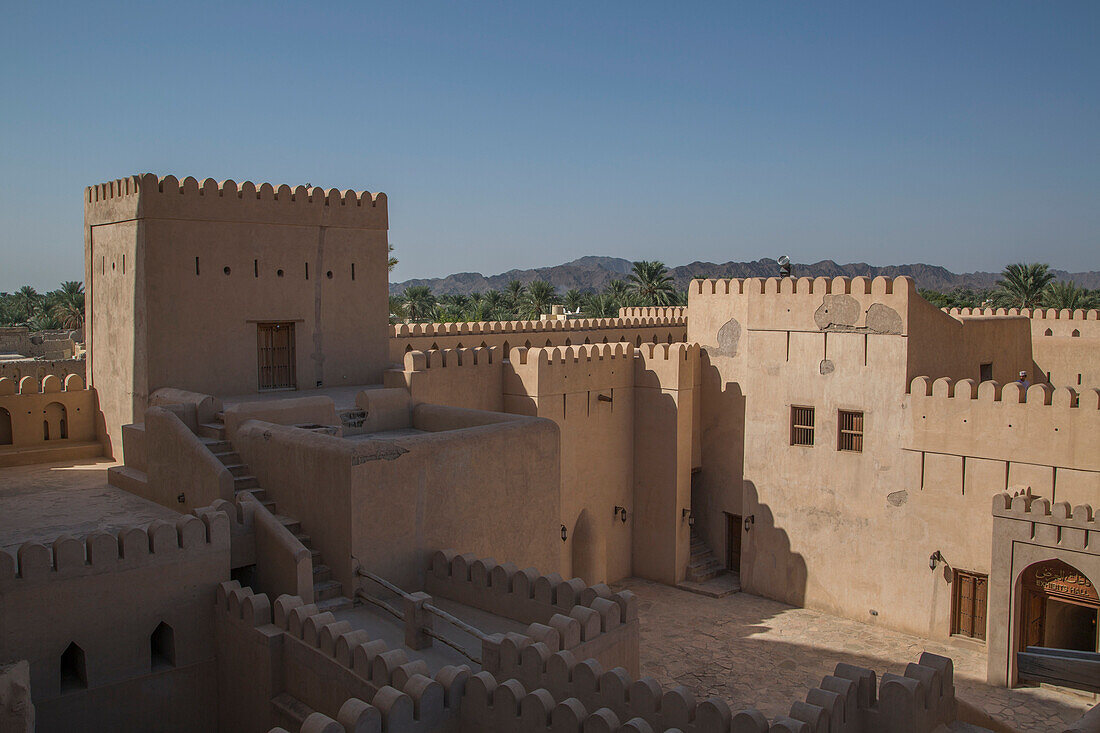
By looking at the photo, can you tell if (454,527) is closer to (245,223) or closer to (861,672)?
(861,672)

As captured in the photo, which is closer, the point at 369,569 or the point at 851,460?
the point at 369,569

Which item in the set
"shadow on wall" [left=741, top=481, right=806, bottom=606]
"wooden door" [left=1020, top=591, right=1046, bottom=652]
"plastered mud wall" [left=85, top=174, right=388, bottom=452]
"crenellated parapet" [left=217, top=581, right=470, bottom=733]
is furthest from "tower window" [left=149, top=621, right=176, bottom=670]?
"wooden door" [left=1020, top=591, right=1046, bottom=652]

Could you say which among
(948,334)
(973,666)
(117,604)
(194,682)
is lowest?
(973,666)

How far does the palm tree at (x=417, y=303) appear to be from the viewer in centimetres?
4722

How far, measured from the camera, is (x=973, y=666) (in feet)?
47.6

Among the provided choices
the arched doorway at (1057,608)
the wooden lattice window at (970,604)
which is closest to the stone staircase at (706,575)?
the wooden lattice window at (970,604)

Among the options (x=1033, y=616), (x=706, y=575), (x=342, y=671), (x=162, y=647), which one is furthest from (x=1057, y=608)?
(x=162, y=647)

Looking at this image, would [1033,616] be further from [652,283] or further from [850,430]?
[652,283]

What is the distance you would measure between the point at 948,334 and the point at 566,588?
1113cm

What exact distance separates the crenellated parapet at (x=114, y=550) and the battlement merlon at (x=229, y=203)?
20.9 feet

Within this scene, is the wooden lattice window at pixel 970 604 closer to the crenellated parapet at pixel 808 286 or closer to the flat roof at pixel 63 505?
the crenellated parapet at pixel 808 286

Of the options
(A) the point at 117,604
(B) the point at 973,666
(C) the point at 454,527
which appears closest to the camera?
(A) the point at 117,604

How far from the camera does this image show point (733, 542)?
19328 millimetres

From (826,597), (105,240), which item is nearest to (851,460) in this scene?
(826,597)
